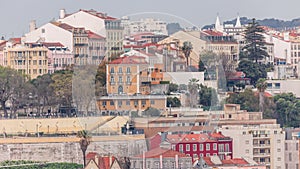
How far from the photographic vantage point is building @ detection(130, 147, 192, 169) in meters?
18.0

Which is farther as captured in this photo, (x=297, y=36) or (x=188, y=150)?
(x=297, y=36)

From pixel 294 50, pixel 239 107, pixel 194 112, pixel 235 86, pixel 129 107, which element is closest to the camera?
pixel 129 107

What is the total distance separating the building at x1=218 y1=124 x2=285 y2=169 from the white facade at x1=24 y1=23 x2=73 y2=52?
929cm

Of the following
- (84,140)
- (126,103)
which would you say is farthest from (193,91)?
(84,140)

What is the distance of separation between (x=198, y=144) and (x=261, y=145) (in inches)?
52.6

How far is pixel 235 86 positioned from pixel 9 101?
387 cm

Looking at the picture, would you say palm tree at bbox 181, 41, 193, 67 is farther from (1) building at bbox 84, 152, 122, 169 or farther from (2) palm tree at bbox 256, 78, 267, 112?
(2) palm tree at bbox 256, 78, 267, 112

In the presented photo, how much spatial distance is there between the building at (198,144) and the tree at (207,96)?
1.00ft

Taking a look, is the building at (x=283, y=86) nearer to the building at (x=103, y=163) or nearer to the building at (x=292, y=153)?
the building at (x=292, y=153)

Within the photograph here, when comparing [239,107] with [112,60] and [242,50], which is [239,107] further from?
[242,50]

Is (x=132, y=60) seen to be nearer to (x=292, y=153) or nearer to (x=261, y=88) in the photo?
(x=292, y=153)

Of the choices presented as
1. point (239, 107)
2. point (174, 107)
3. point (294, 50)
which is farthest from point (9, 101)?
point (294, 50)

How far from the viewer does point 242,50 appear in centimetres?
3134

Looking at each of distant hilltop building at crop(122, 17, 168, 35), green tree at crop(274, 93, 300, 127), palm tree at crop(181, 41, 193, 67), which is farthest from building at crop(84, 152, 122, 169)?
green tree at crop(274, 93, 300, 127)
